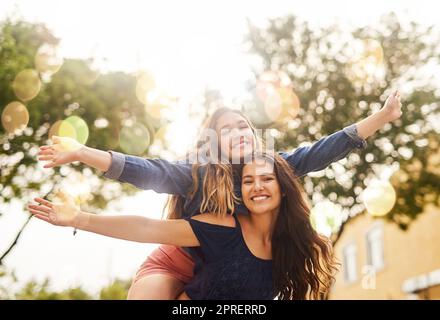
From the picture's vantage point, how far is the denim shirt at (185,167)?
127 inches

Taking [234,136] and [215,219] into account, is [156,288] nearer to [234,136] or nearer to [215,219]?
[215,219]

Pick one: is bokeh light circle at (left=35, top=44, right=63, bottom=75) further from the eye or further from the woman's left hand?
the woman's left hand

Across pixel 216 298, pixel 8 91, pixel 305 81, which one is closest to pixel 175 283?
pixel 216 298

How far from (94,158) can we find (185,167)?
607 millimetres

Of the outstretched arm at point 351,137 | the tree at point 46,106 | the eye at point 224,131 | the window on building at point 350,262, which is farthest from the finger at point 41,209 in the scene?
the window on building at point 350,262

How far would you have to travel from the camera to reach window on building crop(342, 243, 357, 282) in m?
23.6

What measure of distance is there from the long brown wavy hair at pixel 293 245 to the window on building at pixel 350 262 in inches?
807

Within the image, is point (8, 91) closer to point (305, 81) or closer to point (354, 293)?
point (305, 81)

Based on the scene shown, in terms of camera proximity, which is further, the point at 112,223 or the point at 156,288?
the point at 156,288

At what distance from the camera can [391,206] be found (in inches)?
521

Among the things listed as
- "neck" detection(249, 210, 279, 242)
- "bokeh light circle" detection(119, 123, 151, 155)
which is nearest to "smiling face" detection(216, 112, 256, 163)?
"neck" detection(249, 210, 279, 242)

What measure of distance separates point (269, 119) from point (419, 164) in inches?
144

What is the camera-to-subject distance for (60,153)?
3.11 metres

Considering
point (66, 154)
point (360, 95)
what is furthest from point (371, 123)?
point (360, 95)
